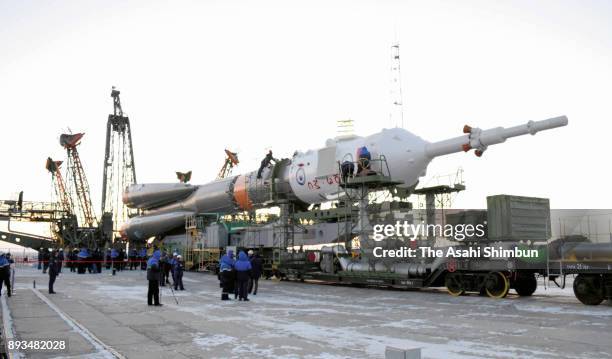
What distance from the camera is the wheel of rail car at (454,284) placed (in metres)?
16.8

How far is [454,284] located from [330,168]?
794 centimetres

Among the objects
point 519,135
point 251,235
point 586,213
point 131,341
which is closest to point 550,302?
point 586,213

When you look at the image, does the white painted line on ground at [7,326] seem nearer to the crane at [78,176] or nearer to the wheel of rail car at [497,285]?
the wheel of rail car at [497,285]

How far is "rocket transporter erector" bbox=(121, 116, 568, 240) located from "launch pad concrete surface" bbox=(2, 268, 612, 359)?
5684 millimetres

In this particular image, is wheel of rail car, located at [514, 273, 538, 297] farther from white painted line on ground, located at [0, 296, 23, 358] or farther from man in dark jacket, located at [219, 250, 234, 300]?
white painted line on ground, located at [0, 296, 23, 358]

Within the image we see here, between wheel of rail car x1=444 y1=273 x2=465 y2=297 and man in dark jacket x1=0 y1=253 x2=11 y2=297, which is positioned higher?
man in dark jacket x1=0 y1=253 x2=11 y2=297

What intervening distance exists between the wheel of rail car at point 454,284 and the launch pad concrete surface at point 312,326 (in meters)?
0.68

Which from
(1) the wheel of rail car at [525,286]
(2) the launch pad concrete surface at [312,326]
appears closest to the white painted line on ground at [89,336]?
(2) the launch pad concrete surface at [312,326]

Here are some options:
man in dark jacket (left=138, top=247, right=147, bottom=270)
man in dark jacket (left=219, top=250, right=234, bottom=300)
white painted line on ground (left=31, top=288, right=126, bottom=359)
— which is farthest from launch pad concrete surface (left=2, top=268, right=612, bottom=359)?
man in dark jacket (left=138, top=247, right=147, bottom=270)

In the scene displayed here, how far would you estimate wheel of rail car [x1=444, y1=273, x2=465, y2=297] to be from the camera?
662 inches

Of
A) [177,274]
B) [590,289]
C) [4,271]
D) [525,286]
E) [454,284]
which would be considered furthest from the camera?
[177,274]

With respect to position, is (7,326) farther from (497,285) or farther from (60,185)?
(60,185)

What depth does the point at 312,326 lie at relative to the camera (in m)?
10.2

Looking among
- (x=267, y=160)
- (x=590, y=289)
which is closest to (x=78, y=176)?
(x=267, y=160)
